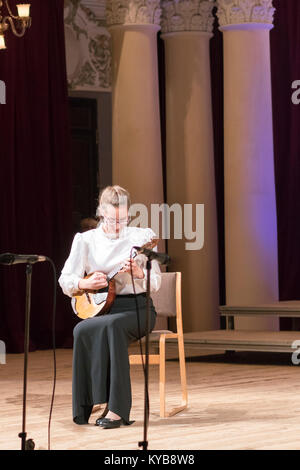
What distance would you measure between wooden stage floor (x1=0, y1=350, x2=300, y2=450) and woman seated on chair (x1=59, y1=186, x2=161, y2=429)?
161 mm

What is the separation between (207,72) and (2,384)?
4627 millimetres

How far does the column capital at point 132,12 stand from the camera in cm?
1004

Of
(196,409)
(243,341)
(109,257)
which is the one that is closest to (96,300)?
(109,257)

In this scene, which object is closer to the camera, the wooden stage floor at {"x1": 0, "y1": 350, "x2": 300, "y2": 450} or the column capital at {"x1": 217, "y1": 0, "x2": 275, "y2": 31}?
the wooden stage floor at {"x1": 0, "y1": 350, "x2": 300, "y2": 450}

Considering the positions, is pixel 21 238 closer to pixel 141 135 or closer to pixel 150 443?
pixel 141 135

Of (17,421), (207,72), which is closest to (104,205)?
(17,421)

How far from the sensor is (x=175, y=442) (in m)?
4.96

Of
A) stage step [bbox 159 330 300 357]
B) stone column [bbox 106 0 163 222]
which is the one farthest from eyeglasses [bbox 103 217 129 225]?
stone column [bbox 106 0 163 222]

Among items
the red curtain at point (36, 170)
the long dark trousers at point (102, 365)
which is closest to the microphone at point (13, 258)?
the long dark trousers at point (102, 365)

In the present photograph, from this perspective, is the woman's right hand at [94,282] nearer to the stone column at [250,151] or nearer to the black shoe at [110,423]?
the black shoe at [110,423]

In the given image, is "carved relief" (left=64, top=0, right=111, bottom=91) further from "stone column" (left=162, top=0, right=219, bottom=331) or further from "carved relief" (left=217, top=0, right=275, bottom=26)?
"carved relief" (left=217, top=0, right=275, bottom=26)

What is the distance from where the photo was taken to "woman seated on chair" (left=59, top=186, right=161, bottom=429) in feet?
17.7

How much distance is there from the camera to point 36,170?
1016 cm

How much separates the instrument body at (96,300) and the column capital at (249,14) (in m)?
5.00
